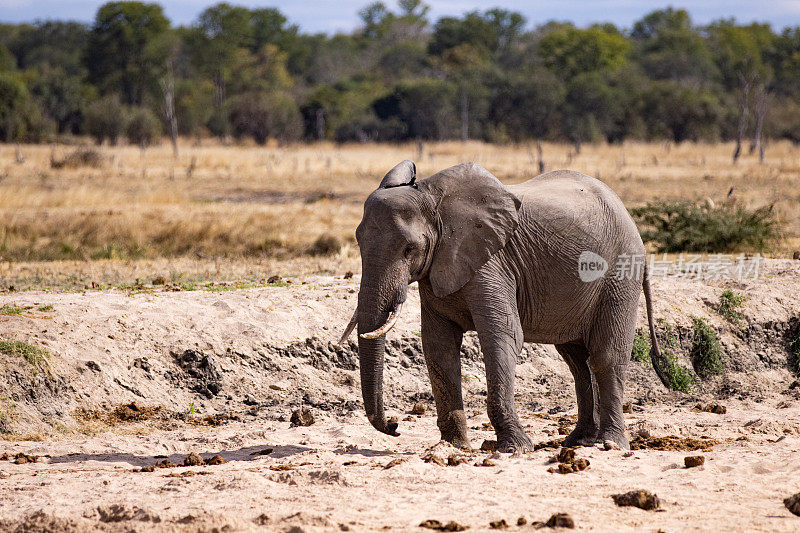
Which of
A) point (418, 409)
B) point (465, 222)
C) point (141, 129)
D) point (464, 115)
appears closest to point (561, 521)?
point (465, 222)

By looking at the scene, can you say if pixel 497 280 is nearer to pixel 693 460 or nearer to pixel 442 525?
pixel 693 460

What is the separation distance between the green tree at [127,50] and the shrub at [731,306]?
51.2 m

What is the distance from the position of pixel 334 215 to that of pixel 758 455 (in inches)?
480

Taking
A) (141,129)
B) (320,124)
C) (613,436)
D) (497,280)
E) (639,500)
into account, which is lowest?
(613,436)

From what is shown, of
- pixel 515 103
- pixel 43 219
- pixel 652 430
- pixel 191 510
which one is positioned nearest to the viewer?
pixel 191 510

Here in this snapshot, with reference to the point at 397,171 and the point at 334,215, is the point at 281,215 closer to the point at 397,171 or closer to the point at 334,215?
the point at 334,215

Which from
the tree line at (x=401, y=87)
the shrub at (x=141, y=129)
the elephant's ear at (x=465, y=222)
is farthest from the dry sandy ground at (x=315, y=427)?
the shrub at (x=141, y=129)

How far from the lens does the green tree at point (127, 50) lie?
5744 cm

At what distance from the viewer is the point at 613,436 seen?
6766mm

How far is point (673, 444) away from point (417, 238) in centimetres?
256

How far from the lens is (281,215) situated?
16.9 m

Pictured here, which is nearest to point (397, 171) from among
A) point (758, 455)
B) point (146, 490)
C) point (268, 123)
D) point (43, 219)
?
point (146, 490)

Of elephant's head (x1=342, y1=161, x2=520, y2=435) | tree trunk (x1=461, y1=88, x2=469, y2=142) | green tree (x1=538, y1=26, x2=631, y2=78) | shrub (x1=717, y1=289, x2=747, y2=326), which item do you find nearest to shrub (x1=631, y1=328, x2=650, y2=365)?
shrub (x1=717, y1=289, x2=747, y2=326)

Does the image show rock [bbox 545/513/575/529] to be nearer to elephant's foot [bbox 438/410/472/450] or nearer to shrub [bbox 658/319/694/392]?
elephant's foot [bbox 438/410/472/450]
